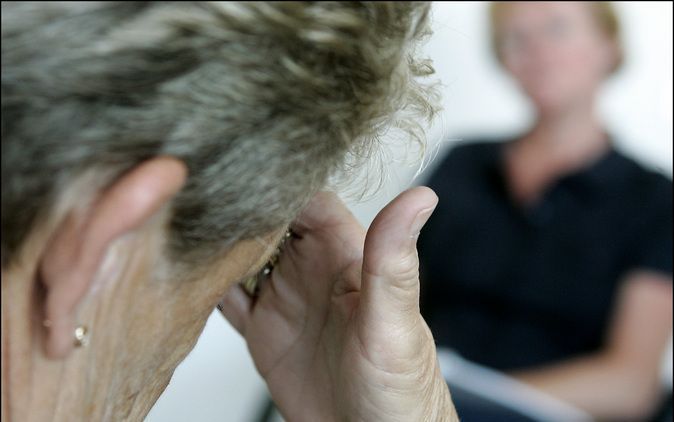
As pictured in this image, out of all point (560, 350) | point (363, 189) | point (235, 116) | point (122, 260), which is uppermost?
point (235, 116)

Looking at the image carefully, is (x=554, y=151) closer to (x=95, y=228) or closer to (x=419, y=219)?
(x=419, y=219)

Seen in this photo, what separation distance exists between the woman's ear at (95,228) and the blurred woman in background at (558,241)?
1.50m

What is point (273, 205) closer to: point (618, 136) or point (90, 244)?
point (90, 244)

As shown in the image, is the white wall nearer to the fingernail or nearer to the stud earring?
the fingernail

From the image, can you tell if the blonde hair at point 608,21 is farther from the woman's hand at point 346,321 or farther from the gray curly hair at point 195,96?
the gray curly hair at point 195,96

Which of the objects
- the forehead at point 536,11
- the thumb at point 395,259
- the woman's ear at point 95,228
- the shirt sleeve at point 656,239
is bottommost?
the shirt sleeve at point 656,239

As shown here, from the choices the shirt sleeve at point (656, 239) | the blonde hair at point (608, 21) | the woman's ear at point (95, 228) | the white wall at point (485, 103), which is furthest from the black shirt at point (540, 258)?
the woman's ear at point (95, 228)

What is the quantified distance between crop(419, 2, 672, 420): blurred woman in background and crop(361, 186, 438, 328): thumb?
1168 mm

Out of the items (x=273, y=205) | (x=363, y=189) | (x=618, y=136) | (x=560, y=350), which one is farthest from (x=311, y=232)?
(x=618, y=136)

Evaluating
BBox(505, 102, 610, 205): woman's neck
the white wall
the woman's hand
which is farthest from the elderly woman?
BBox(505, 102, 610, 205): woman's neck

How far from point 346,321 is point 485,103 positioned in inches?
65.5

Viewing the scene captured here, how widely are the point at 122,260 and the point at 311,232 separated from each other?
40 cm

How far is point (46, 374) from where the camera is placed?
0.63 meters

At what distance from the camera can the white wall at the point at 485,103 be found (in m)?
2.02
